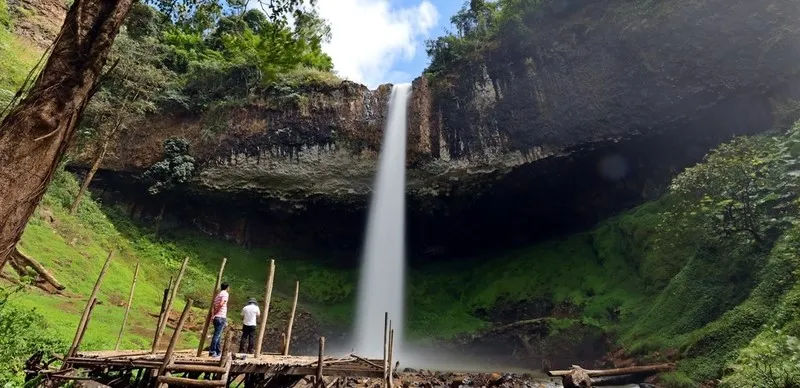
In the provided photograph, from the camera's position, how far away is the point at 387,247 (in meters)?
25.1

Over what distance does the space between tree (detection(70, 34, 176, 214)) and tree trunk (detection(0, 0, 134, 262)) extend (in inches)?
755

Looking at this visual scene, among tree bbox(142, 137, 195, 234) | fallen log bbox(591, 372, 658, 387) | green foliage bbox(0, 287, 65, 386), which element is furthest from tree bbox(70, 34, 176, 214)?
fallen log bbox(591, 372, 658, 387)

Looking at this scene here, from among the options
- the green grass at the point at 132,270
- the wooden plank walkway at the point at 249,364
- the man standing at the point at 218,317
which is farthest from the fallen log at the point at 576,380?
the green grass at the point at 132,270

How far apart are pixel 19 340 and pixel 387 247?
60.5ft

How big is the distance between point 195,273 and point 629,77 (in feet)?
65.8

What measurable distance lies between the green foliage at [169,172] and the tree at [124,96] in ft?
6.92

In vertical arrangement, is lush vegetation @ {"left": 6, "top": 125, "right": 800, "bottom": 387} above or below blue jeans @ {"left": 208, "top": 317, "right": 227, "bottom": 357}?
above

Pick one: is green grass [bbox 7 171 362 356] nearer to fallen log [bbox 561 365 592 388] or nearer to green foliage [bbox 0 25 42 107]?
green foliage [bbox 0 25 42 107]

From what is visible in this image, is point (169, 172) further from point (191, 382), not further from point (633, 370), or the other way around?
point (633, 370)

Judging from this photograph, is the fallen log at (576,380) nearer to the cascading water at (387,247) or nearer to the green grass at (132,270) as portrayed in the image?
the green grass at (132,270)

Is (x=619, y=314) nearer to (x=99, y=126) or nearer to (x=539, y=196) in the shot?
(x=539, y=196)

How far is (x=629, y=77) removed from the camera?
19.3 m

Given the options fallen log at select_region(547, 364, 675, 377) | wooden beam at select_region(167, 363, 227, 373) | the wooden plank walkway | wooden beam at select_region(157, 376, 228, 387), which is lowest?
wooden beam at select_region(157, 376, 228, 387)

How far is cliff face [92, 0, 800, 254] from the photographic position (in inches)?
716
